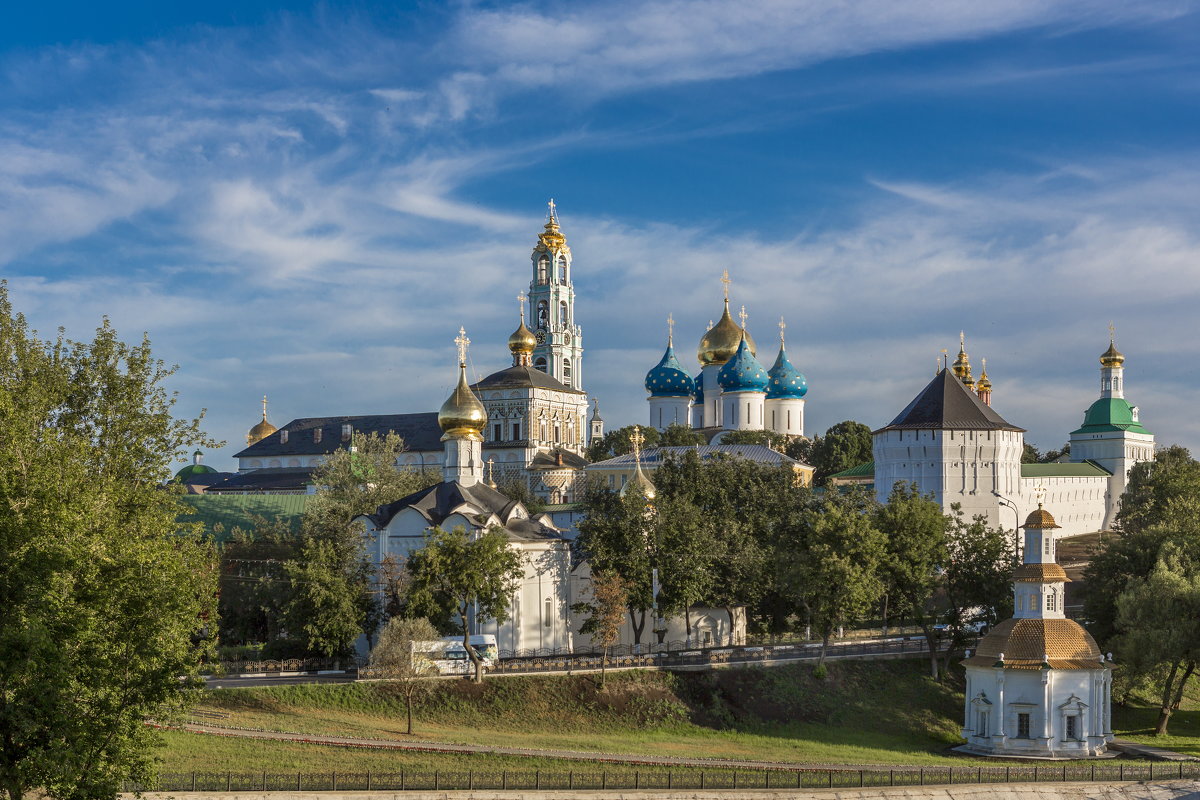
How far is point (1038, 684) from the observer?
1708 inches

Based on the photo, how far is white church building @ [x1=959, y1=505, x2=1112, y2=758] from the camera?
141ft

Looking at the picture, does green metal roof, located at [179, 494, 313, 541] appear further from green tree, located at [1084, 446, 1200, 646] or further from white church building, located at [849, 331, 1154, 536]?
green tree, located at [1084, 446, 1200, 646]

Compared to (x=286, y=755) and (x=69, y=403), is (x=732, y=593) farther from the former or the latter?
(x=69, y=403)

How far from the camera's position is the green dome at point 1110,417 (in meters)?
97.0

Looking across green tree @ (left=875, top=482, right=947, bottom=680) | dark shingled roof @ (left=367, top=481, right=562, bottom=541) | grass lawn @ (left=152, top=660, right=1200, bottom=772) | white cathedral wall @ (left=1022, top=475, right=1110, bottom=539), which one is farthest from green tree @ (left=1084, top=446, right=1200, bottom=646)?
white cathedral wall @ (left=1022, top=475, right=1110, bottom=539)

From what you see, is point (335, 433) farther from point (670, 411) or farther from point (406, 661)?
point (406, 661)

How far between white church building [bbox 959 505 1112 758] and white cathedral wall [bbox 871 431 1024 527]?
28987 mm

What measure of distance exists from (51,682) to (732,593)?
103 ft

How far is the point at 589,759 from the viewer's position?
37188 millimetres

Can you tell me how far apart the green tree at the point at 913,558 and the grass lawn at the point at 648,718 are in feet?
5.91

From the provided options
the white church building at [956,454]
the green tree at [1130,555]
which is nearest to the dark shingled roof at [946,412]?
the white church building at [956,454]

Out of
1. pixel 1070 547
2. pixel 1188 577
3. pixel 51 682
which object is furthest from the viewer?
pixel 1070 547

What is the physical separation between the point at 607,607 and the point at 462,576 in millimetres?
5243

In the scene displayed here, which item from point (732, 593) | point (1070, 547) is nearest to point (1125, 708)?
point (732, 593)
